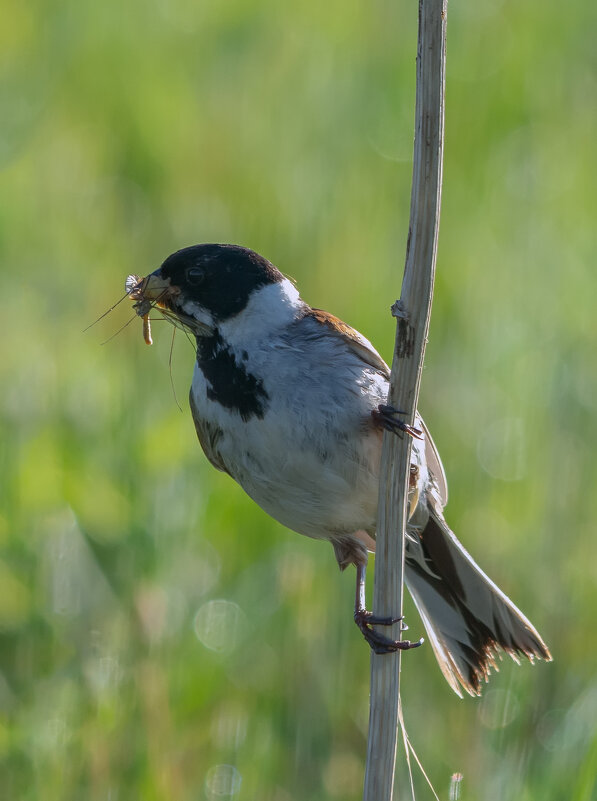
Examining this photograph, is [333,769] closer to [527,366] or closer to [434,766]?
[434,766]

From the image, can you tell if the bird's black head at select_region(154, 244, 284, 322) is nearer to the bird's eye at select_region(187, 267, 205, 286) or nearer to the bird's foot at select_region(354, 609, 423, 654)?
the bird's eye at select_region(187, 267, 205, 286)

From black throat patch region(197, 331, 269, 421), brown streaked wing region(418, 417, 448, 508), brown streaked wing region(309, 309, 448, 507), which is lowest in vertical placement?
brown streaked wing region(418, 417, 448, 508)

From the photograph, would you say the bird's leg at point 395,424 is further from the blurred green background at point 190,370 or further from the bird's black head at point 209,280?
the blurred green background at point 190,370

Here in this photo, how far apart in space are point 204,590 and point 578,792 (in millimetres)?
1419

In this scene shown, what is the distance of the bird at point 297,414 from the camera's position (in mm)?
2449

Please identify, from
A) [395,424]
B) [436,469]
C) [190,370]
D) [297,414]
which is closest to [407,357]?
[395,424]

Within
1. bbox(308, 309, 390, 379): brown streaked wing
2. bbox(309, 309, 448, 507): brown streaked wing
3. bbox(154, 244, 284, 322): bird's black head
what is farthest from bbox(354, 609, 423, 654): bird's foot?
bbox(154, 244, 284, 322): bird's black head

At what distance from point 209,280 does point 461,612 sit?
931 mm

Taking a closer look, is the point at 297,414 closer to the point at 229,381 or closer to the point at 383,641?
the point at 229,381

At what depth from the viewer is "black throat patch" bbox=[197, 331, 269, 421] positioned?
246 cm

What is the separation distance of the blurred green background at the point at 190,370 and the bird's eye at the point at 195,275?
84cm

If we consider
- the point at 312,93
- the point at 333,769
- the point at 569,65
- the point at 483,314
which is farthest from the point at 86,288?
the point at 569,65

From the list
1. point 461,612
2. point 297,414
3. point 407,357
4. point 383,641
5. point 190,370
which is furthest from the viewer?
point 190,370

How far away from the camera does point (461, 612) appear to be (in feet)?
9.06
